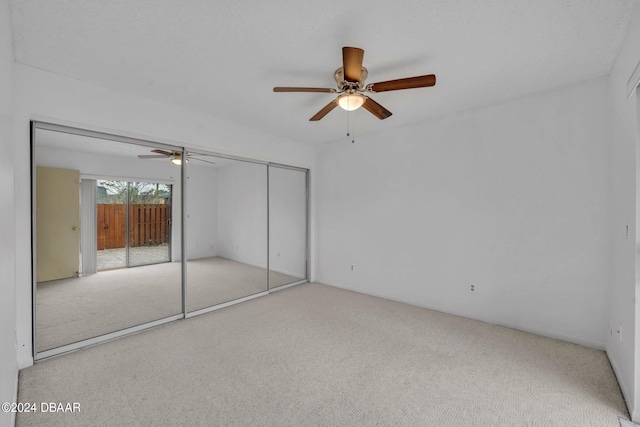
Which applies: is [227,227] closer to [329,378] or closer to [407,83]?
[329,378]

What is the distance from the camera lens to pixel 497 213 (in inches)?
125

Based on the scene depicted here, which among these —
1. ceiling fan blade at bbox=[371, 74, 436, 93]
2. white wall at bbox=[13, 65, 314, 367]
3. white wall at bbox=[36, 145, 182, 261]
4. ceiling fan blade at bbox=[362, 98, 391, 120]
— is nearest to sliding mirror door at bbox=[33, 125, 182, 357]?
white wall at bbox=[36, 145, 182, 261]

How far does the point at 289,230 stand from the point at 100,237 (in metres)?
2.77

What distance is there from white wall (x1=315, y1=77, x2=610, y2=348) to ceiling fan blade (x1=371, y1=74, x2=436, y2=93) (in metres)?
1.67

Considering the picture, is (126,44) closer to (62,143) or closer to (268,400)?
(62,143)

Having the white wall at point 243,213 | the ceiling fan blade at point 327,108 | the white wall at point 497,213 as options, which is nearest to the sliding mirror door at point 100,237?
the white wall at point 243,213

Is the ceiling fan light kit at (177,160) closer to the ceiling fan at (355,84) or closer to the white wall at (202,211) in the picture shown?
the white wall at (202,211)

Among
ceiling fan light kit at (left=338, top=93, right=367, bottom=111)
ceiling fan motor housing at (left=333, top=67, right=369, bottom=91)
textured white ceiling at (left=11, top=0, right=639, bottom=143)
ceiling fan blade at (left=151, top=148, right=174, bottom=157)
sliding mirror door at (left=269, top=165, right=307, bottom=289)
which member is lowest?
sliding mirror door at (left=269, top=165, right=307, bottom=289)

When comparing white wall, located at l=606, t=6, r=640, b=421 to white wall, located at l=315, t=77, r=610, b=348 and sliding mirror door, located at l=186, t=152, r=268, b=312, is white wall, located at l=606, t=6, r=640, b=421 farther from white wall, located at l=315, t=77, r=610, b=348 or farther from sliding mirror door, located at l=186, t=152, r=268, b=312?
sliding mirror door, located at l=186, t=152, r=268, b=312

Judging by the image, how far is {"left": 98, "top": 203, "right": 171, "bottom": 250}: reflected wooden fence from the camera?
331cm

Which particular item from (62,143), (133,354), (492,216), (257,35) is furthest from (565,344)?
(62,143)

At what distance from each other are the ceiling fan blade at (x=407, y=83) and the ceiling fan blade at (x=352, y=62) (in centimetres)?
20

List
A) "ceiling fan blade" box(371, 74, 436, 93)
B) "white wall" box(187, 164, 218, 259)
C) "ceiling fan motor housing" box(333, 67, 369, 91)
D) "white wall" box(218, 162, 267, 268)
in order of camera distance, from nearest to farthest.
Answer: "ceiling fan blade" box(371, 74, 436, 93) < "ceiling fan motor housing" box(333, 67, 369, 91) < "white wall" box(187, 164, 218, 259) < "white wall" box(218, 162, 267, 268)

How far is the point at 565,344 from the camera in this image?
2723mm
